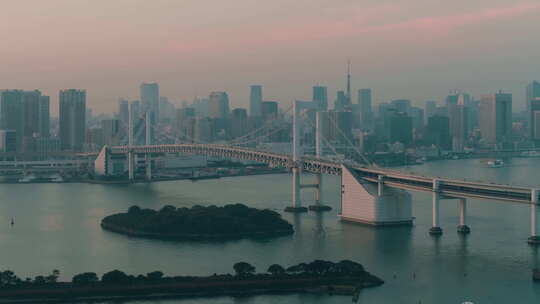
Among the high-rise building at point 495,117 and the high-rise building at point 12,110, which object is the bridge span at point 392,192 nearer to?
the high-rise building at point 12,110

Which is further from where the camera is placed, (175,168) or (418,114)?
(418,114)

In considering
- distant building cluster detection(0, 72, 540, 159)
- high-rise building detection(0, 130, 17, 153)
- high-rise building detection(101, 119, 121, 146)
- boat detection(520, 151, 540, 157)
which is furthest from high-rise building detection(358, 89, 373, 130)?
high-rise building detection(0, 130, 17, 153)

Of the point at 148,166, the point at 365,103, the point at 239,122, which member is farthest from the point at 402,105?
the point at 148,166

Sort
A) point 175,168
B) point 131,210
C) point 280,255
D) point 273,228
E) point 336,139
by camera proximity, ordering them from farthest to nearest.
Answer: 1. point 336,139
2. point 175,168
3. point 131,210
4. point 273,228
5. point 280,255

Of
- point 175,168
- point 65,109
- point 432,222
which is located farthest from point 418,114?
point 432,222

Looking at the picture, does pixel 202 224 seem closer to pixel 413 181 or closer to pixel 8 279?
pixel 413 181

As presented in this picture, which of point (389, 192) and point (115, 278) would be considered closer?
point (115, 278)

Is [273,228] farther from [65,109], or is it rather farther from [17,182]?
[65,109]
